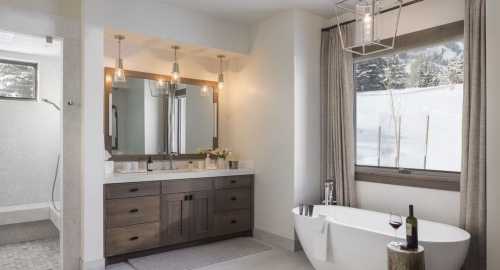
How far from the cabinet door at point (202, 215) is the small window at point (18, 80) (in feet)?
8.63

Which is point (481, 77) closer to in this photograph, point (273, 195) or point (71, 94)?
point (273, 195)

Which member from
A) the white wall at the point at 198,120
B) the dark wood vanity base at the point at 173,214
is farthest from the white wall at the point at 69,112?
the white wall at the point at 198,120

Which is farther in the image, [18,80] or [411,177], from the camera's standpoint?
[18,80]

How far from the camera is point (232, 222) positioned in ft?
14.6

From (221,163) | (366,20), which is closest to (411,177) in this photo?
(366,20)

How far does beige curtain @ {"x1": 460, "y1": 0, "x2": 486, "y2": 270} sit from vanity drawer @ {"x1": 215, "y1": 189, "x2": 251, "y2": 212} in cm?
242

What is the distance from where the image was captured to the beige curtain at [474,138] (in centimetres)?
280

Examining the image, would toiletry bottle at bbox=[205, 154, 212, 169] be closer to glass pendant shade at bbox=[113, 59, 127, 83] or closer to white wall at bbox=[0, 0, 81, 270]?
glass pendant shade at bbox=[113, 59, 127, 83]

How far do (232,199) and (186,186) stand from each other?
0.67 m

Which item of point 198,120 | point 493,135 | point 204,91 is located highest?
point 204,91

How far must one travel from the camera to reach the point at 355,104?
13.5 ft

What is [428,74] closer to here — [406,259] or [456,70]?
[456,70]

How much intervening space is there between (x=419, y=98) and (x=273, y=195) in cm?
194

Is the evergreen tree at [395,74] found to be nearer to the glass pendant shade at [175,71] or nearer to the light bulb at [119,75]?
the glass pendant shade at [175,71]
